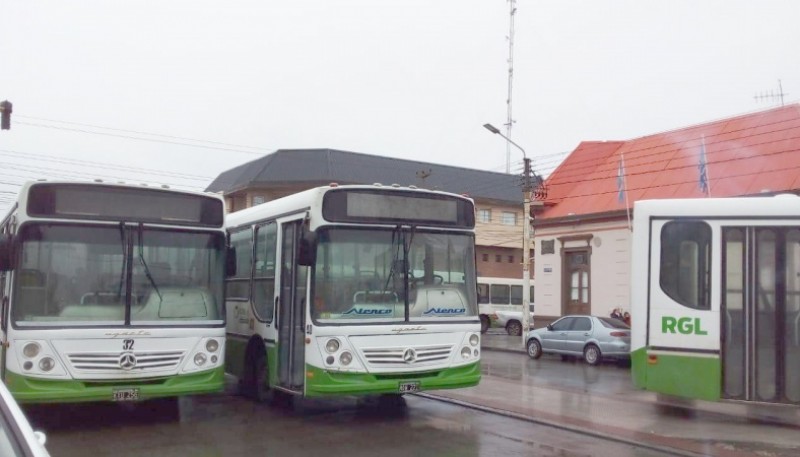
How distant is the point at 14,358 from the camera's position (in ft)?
30.5

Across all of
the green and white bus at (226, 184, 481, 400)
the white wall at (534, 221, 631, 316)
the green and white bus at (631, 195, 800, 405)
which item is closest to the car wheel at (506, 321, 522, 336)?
the white wall at (534, 221, 631, 316)

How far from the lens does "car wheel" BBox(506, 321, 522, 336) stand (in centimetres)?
3606

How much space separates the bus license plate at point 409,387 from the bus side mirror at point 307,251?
1980mm

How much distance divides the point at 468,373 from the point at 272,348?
2.86 meters

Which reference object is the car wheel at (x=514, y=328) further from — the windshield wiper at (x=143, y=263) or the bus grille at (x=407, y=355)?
the windshield wiper at (x=143, y=263)

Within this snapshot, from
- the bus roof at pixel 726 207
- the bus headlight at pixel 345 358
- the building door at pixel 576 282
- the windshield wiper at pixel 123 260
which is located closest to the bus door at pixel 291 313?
the bus headlight at pixel 345 358

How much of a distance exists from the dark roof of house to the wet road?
134 feet

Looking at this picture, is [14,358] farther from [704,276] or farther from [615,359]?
[615,359]

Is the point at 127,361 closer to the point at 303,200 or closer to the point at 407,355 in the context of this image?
the point at 303,200

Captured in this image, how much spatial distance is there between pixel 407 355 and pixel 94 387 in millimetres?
3877

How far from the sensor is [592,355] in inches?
850

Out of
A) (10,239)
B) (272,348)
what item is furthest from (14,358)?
(272,348)

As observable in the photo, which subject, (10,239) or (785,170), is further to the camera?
(785,170)

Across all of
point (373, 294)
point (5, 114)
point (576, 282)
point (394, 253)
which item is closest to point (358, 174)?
point (576, 282)
